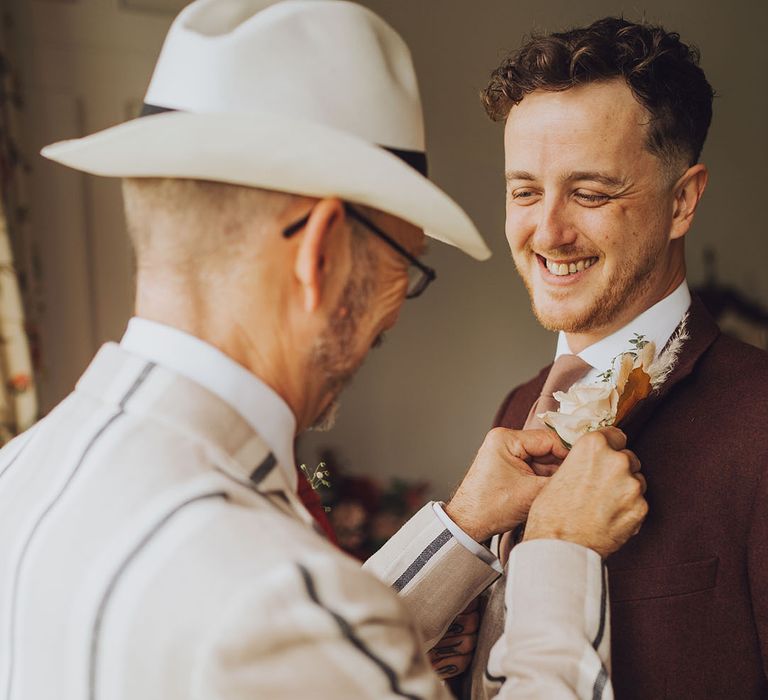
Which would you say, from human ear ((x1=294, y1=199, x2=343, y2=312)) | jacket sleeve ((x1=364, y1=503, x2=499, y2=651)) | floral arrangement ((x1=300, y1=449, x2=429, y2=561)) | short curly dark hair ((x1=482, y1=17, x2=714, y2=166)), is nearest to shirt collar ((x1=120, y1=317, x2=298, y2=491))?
human ear ((x1=294, y1=199, x2=343, y2=312))

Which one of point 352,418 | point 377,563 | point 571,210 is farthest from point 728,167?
point 377,563

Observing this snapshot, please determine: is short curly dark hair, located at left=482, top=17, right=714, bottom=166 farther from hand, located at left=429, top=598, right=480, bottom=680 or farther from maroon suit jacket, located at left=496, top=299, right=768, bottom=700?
hand, located at left=429, top=598, right=480, bottom=680

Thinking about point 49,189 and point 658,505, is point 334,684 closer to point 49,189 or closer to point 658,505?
point 658,505

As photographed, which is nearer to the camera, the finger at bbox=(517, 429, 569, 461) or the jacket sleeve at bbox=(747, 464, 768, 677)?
the jacket sleeve at bbox=(747, 464, 768, 677)

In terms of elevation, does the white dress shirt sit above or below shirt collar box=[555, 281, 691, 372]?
above

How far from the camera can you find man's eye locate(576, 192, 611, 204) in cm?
145

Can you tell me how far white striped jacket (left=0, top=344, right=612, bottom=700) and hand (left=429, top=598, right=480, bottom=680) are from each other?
1.53 feet

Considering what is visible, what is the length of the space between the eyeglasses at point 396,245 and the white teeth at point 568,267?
510 mm

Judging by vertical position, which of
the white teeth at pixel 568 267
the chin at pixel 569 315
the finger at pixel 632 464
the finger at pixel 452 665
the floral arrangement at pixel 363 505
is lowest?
the floral arrangement at pixel 363 505

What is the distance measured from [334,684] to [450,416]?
11.9 feet

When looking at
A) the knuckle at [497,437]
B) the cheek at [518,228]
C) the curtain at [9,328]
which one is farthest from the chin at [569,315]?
the curtain at [9,328]

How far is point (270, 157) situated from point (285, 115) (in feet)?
0.21

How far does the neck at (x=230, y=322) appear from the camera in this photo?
0.88 meters

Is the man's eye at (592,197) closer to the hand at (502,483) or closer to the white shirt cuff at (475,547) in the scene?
the hand at (502,483)
